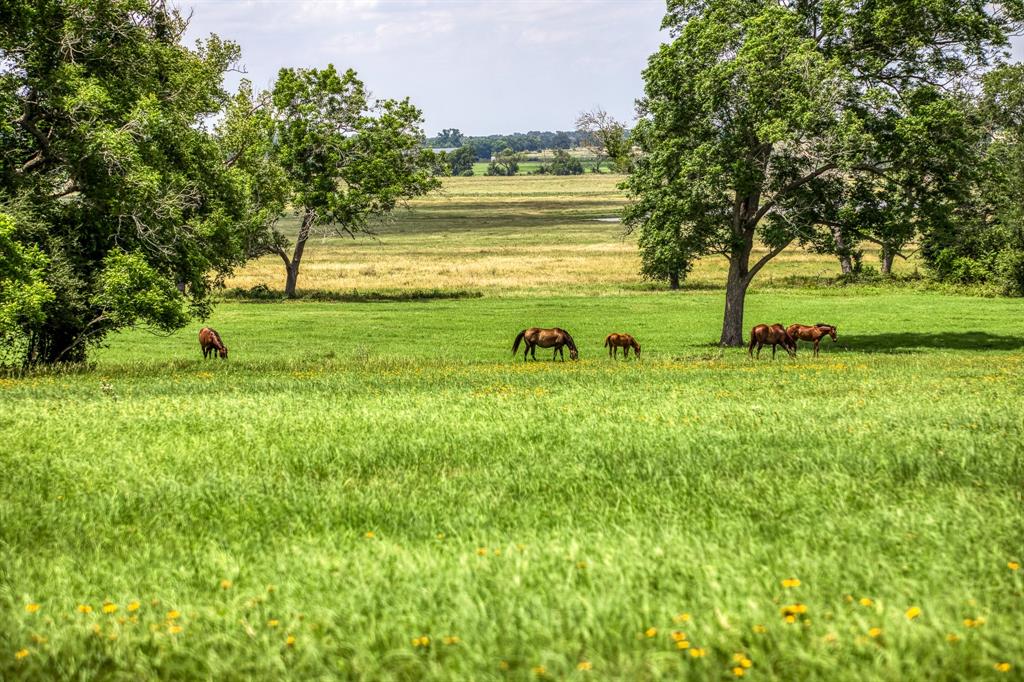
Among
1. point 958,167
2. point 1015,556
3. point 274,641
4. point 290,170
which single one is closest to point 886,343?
point 958,167

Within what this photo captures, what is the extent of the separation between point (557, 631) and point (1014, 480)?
597 cm

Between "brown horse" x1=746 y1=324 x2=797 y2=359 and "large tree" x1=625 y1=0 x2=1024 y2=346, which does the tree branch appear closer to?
"large tree" x1=625 y1=0 x2=1024 y2=346

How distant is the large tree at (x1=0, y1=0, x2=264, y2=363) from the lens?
2675 cm

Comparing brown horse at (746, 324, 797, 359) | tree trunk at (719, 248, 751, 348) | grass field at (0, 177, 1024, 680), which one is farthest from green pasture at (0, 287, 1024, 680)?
tree trunk at (719, 248, 751, 348)

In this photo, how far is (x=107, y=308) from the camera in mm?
28859

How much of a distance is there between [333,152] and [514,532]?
70.4 meters

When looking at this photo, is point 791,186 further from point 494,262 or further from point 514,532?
point 494,262

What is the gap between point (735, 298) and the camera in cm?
4144

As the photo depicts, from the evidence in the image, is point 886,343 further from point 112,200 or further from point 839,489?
point 839,489

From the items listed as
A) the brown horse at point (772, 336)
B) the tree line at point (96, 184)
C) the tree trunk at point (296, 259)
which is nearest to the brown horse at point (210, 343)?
the tree line at point (96, 184)

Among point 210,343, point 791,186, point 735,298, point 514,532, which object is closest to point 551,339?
point 735,298

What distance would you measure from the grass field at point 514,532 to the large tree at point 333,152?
55383mm

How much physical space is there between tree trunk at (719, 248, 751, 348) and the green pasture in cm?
2232

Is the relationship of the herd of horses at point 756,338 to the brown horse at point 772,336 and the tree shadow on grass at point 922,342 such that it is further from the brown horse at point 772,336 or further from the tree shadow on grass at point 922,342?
the tree shadow on grass at point 922,342
